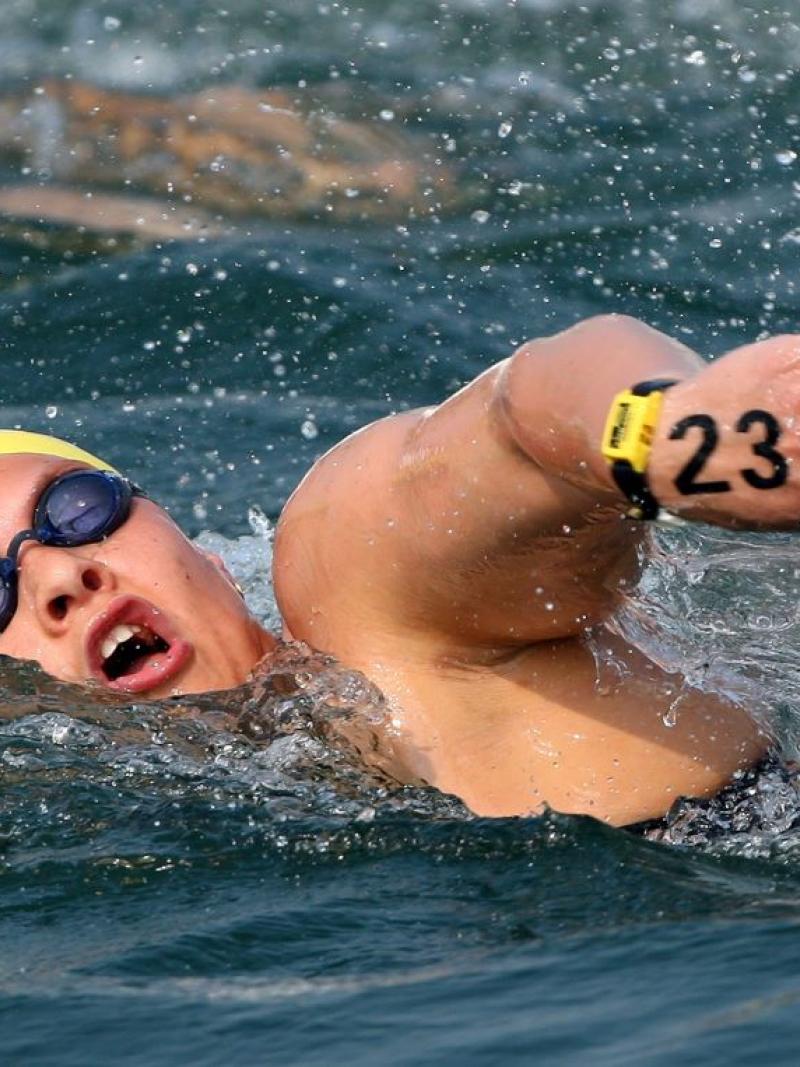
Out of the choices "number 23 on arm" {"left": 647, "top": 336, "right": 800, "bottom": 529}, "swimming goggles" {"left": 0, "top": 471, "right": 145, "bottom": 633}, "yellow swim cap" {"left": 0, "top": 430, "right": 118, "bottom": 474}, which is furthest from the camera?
"yellow swim cap" {"left": 0, "top": 430, "right": 118, "bottom": 474}

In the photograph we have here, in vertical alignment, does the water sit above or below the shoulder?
below

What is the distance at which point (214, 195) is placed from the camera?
29.6 feet

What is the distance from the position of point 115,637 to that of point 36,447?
2.37ft

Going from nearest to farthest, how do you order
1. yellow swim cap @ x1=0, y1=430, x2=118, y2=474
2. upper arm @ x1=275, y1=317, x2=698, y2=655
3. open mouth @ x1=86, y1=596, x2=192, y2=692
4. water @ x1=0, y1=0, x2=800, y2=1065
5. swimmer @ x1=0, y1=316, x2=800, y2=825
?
swimmer @ x1=0, y1=316, x2=800, y2=825 → upper arm @ x1=275, y1=317, x2=698, y2=655 → water @ x1=0, y1=0, x2=800, y2=1065 → open mouth @ x1=86, y1=596, x2=192, y2=692 → yellow swim cap @ x1=0, y1=430, x2=118, y2=474

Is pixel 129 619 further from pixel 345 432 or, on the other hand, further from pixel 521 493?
pixel 345 432

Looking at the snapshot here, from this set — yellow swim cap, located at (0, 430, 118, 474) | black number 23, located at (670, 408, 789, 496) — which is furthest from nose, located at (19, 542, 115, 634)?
black number 23, located at (670, 408, 789, 496)

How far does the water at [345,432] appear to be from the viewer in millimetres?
2963

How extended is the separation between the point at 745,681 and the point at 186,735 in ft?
3.96

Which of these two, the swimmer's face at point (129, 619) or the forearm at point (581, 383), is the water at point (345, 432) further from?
the forearm at point (581, 383)

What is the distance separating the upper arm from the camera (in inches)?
105

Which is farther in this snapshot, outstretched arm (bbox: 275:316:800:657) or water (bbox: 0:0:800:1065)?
water (bbox: 0:0:800:1065)

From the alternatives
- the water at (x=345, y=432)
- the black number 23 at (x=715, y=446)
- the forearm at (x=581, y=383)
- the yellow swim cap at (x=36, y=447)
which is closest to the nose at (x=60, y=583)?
the water at (x=345, y=432)

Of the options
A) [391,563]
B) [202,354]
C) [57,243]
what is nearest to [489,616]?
[391,563]

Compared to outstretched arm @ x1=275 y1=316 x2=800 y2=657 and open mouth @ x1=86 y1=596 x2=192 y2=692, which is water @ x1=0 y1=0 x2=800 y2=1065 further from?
outstretched arm @ x1=275 y1=316 x2=800 y2=657
